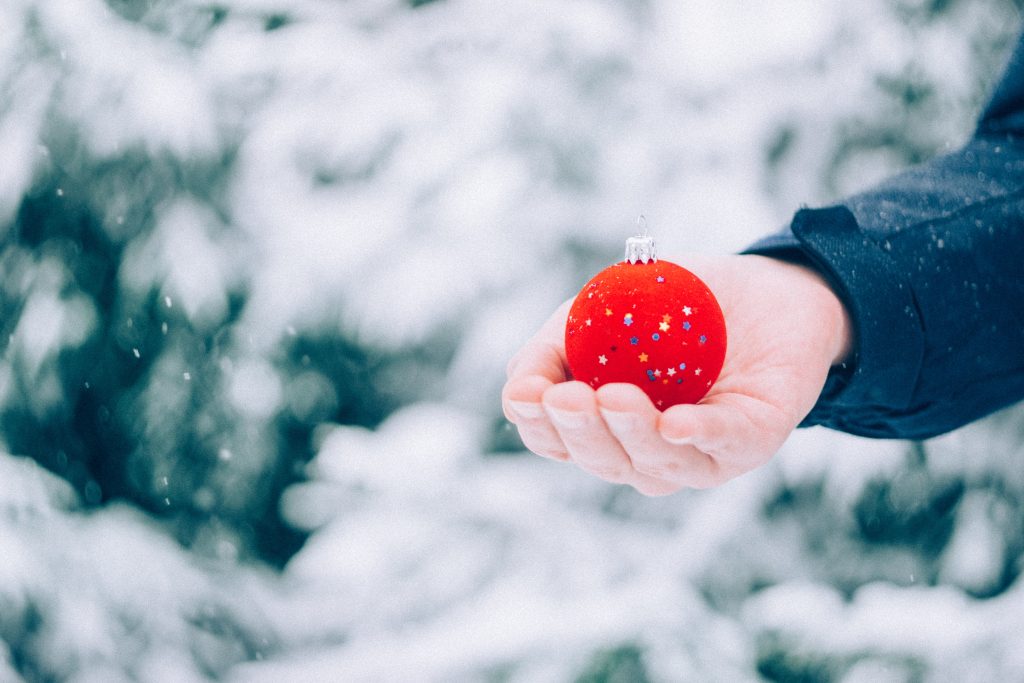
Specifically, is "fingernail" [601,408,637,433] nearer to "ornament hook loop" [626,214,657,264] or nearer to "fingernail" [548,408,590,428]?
"fingernail" [548,408,590,428]

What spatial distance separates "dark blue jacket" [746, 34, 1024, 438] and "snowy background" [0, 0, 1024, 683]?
95 centimetres

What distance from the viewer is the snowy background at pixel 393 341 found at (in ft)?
6.53

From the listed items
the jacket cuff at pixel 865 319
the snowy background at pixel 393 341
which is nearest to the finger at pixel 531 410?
the jacket cuff at pixel 865 319

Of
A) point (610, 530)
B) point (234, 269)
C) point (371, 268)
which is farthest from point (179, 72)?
point (610, 530)

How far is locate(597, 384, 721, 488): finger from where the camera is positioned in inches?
28.8

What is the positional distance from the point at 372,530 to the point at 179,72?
130 cm

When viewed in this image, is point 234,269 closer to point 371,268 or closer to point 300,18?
point 371,268

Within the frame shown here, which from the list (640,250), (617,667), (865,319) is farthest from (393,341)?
(865,319)

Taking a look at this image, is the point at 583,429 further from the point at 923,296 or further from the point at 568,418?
the point at 923,296

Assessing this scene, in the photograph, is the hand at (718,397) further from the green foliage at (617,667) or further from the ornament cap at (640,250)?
the green foliage at (617,667)

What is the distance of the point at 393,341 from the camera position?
2.00 metres

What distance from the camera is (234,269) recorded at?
2.03 m

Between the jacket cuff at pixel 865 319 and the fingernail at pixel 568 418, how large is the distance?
42 centimetres

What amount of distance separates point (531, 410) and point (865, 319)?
0.46m
